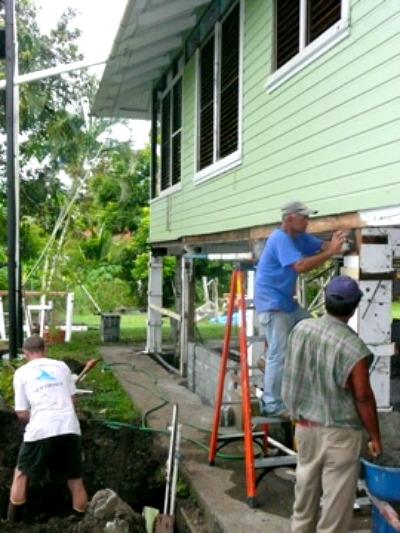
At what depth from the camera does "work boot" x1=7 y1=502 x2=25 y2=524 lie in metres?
5.38

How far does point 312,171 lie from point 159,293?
793cm

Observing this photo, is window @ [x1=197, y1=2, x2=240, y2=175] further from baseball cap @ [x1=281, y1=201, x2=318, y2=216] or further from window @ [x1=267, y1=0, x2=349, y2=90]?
baseball cap @ [x1=281, y1=201, x2=318, y2=216]

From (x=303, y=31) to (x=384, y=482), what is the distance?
13.0 feet

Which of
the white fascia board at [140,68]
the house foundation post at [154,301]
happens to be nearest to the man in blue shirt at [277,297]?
the white fascia board at [140,68]

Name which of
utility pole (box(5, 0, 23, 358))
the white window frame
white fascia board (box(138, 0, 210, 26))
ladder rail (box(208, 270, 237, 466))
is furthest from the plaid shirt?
utility pole (box(5, 0, 23, 358))

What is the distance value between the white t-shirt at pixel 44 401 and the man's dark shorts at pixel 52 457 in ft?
0.25

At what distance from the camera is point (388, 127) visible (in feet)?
14.3

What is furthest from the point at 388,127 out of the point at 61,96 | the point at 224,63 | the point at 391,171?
the point at 61,96

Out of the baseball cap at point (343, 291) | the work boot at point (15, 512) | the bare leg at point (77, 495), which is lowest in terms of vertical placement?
the work boot at point (15, 512)

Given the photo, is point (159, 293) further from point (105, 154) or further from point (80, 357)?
point (105, 154)

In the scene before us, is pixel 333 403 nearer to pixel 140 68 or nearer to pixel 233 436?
pixel 233 436

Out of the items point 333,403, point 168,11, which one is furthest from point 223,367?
point 168,11

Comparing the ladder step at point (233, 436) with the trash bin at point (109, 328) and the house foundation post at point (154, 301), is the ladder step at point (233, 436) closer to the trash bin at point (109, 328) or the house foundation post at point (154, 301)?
the house foundation post at point (154, 301)

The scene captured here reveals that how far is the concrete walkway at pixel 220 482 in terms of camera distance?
15.0 feet
